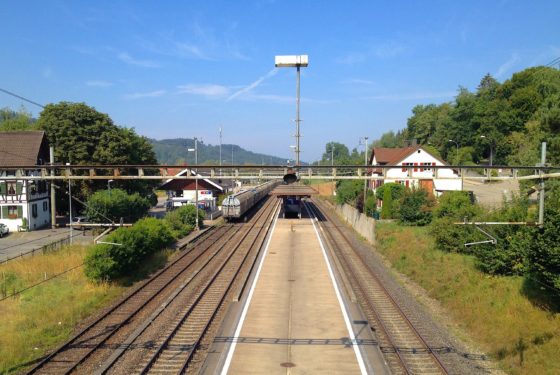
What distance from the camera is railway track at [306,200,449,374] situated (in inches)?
562

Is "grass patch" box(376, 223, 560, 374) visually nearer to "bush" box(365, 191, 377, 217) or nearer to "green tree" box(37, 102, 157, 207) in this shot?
"bush" box(365, 191, 377, 217)

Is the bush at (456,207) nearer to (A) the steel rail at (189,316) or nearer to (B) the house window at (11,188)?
(A) the steel rail at (189,316)

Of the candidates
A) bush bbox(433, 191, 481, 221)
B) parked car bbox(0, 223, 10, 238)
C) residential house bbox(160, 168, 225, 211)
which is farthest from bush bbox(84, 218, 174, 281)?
residential house bbox(160, 168, 225, 211)

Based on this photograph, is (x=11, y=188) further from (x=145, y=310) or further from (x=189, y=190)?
(x=145, y=310)

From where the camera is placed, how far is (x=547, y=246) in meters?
16.2

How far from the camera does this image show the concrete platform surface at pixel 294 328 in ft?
45.0

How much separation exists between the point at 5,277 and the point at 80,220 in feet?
64.9

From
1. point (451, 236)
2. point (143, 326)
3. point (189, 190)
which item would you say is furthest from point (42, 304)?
point (189, 190)

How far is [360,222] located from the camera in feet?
149

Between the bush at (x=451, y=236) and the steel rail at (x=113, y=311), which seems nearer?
the steel rail at (x=113, y=311)

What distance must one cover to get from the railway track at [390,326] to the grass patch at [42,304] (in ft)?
38.8

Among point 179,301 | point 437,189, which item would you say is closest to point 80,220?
point 179,301

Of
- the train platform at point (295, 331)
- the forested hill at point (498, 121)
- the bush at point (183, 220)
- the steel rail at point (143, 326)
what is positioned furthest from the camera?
the forested hill at point (498, 121)

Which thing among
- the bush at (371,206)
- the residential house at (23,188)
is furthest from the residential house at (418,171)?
the residential house at (23,188)
